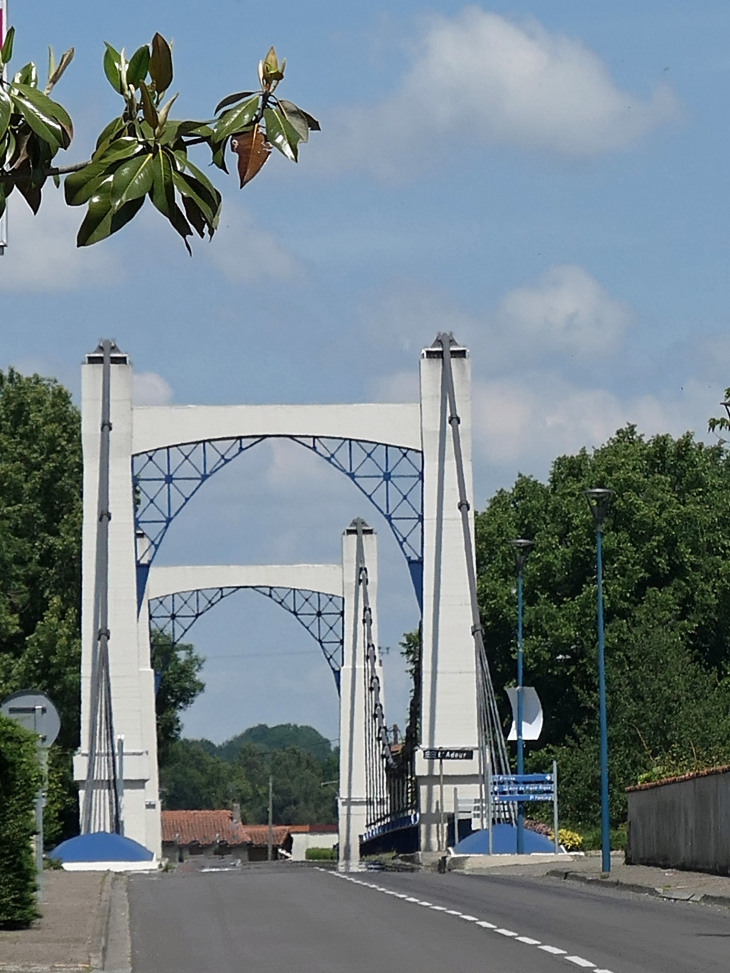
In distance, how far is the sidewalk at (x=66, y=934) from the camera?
47.3 feet

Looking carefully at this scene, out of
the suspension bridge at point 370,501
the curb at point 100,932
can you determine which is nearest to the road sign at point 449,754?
the suspension bridge at point 370,501

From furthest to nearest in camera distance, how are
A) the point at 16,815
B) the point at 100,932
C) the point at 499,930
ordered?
1. the point at 100,932
2. the point at 499,930
3. the point at 16,815

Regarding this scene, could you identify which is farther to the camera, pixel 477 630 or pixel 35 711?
pixel 477 630

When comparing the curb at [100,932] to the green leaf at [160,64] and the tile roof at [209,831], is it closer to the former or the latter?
the green leaf at [160,64]

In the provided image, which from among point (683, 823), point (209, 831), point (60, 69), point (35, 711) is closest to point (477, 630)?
point (683, 823)

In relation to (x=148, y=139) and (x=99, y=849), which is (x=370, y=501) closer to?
(x=99, y=849)

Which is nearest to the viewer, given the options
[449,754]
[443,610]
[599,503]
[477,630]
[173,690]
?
[599,503]

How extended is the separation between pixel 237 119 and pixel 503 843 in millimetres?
39334

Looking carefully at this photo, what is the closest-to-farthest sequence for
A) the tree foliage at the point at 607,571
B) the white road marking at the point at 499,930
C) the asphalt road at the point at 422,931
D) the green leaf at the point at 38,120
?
the green leaf at the point at 38,120, the white road marking at the point at 499,930, the asphalt road at the point at 422,931, the tree foliage at the point at 607,571

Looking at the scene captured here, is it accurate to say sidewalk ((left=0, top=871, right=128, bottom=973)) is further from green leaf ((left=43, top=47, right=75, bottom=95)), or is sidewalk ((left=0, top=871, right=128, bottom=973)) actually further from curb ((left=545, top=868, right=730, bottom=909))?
green leaf ((left=43, top=47, right=75, bottom=95))

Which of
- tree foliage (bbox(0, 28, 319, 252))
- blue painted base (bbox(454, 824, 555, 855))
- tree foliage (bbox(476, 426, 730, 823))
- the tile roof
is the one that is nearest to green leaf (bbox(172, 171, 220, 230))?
tree foliage (bbox(0, 28, 319, 252))

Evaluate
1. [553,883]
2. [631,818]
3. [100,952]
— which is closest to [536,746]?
[631,818]

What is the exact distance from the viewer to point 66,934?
17.8 m

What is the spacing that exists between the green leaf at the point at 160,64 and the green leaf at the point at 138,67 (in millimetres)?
18
